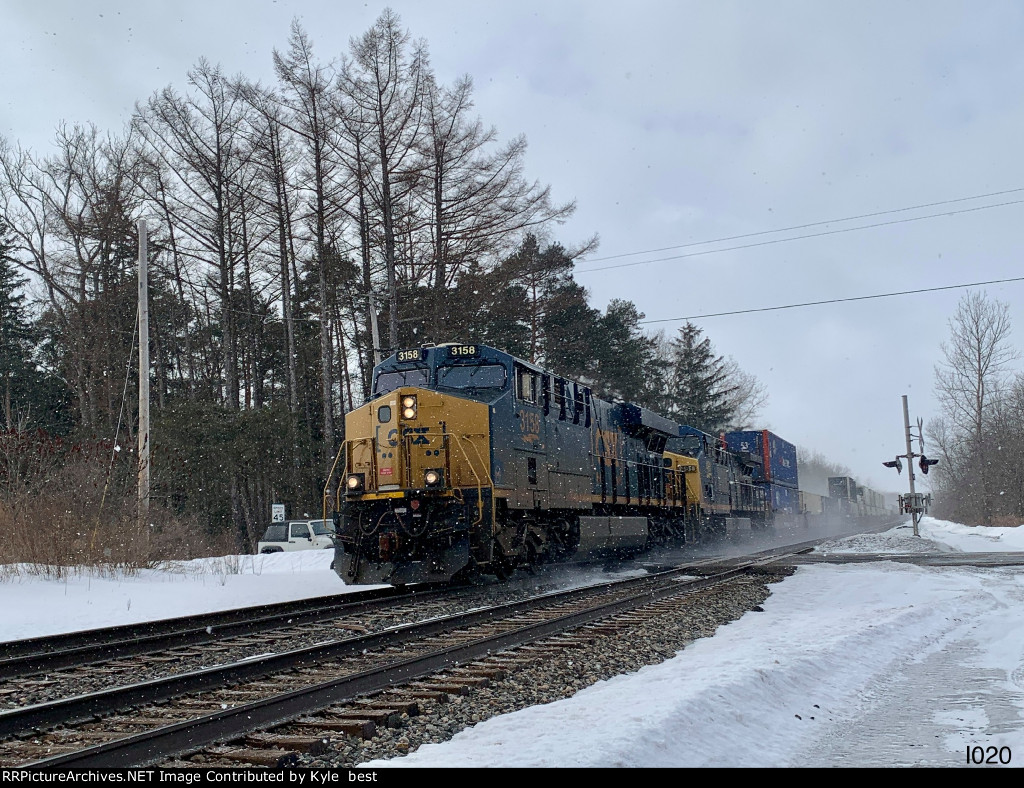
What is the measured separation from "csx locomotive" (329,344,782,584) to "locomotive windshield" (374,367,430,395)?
0.07ft

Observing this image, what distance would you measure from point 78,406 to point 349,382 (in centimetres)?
1039

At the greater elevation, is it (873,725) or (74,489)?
(74,489)

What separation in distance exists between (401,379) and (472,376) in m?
1.21

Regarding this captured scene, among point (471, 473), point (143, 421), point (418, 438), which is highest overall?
point (143, 421)

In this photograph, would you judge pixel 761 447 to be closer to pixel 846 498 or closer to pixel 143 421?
pixel 143 421

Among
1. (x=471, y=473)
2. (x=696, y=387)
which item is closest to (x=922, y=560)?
(x=471, y=473)

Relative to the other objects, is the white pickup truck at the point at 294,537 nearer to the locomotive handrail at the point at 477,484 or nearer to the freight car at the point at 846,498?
the locomotive handrail at the point at 477,484

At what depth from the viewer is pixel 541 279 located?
32.0 metres

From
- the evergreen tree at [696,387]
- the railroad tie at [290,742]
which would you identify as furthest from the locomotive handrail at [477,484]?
the evergreen tree at [696,387]

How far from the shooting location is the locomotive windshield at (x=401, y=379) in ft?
43.8

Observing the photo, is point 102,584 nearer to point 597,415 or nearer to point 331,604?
point 331,604

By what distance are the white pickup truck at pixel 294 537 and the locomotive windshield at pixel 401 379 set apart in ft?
42.6

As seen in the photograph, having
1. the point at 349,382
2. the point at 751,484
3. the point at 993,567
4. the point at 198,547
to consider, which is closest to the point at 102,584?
the point at 198,547

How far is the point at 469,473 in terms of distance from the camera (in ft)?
39.6
